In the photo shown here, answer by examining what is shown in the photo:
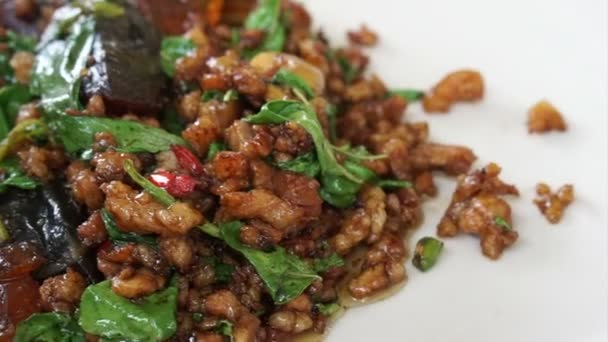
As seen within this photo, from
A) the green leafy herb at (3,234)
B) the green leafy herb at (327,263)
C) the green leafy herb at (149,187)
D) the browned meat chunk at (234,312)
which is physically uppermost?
the green leafy herb at (149,187)

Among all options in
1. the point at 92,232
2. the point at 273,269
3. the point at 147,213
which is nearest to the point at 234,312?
the point at 273,269

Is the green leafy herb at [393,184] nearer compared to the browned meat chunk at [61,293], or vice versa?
the browned meat chunk at [61,293]

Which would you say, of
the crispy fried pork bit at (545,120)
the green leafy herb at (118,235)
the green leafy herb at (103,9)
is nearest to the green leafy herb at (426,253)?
the crispy fried pork bit at (545,120)

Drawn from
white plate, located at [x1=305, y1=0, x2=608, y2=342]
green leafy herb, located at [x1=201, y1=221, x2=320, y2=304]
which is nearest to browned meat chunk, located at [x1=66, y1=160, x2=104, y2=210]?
green leafy herb, located at [x1=201, y1=221, x2=320, y2=304]

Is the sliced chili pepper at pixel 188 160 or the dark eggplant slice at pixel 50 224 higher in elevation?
the sliced chili pepper at pixel 188 160

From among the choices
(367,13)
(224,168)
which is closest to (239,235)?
(224,168)

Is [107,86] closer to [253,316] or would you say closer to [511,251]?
[253,316]

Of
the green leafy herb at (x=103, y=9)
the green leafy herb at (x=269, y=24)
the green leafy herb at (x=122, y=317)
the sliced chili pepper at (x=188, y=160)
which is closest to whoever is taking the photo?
the green leafy herb at (x=122, y=317)

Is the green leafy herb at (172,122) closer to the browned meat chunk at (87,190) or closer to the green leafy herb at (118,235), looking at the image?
the browned meat chunk at (87,190)
